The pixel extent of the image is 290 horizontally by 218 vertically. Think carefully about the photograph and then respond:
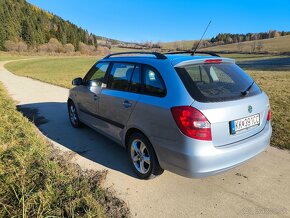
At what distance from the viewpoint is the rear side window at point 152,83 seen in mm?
3289

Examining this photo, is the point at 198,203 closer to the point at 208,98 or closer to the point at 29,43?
the point at 208,98

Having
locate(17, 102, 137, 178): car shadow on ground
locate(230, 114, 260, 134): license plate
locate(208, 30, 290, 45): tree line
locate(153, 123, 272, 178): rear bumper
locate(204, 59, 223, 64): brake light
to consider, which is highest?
locate(208, 30, 290, 45): tree line

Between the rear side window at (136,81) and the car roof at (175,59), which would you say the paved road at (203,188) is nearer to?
the rear side window at (136,81)

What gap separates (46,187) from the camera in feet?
9.91

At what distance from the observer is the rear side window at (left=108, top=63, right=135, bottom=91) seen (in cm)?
395

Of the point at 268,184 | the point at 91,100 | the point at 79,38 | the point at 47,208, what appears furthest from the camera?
the point at 79,38

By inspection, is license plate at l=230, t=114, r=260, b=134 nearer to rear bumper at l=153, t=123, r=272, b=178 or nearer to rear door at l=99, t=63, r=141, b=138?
rear bumper at l=153, t=123, r=272, b=178

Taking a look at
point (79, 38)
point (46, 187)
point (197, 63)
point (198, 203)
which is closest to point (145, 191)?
point (198, 203)

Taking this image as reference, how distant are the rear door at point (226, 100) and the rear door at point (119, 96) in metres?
0.81

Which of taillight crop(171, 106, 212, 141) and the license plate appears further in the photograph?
the license plate

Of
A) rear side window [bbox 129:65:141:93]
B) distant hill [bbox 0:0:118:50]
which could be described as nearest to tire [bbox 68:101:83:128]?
rear side window [bbox 129:65:141:93]

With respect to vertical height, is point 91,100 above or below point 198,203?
above

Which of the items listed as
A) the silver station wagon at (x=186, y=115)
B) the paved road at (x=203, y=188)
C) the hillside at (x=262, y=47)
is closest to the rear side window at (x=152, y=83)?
the silver station wagon at (x=186, y=115)

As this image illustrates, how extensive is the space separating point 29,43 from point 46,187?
363 ft
